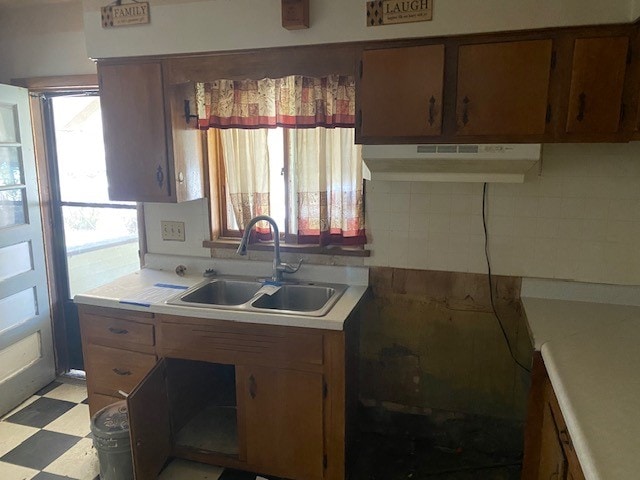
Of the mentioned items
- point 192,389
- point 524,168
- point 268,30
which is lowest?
point 192,389

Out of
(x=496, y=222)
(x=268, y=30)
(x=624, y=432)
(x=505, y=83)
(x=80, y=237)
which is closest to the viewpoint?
(x=624, y=432)

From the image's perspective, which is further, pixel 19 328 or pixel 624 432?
pixel 19 328

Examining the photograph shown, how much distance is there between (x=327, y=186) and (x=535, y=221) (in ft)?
3.43

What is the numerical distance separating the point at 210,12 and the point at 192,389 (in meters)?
1.92

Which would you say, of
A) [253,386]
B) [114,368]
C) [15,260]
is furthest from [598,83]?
[15,260]

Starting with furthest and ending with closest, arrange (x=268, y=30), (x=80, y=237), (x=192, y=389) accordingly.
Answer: (x=80, y=237) < (x=192, y=389) < (x=268, y=30)

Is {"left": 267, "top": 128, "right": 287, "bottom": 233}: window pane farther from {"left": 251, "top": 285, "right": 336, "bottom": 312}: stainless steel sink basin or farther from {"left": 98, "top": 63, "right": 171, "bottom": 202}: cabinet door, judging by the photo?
{"left": 98, "top": 63, "right": 171, "bottom": 202}: cabinet door

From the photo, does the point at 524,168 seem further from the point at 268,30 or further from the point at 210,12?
the point at 210,12

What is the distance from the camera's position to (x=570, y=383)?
4.61 ft

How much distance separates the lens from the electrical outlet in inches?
110

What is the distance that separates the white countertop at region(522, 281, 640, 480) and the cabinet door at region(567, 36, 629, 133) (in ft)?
2.58

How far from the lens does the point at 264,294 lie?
2.35 metres

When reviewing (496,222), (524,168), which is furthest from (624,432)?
(496,222)

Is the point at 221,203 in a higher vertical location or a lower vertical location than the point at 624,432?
higher
